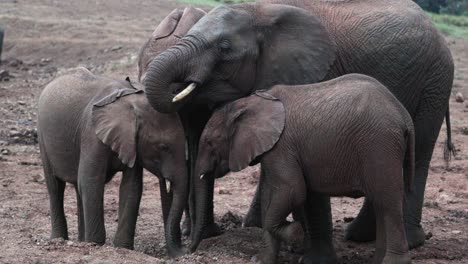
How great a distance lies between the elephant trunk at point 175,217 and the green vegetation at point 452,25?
17.4 m

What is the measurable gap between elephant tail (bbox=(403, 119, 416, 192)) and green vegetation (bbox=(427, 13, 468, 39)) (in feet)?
56.0

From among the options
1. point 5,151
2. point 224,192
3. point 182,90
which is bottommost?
point 5,151

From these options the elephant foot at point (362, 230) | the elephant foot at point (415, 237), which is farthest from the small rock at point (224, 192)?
the elephant foot at point (415, 237)

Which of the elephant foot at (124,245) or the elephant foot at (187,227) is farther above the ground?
the elephant foot at (124,245)

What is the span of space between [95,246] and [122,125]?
77cm

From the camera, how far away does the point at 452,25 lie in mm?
25547

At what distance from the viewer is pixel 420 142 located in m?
7.60

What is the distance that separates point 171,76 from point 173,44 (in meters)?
1.02

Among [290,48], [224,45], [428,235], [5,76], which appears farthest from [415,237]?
[5,76]

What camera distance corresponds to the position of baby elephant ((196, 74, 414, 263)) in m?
6.09

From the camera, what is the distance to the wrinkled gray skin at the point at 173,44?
6.96 metres

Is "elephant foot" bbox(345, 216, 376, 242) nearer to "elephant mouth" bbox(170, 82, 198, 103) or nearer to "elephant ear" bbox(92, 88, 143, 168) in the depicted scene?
"elephant mouth" bbox(170, 82, 198, 103)

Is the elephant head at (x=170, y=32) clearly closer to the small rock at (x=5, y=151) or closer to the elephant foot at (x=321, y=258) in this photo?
the elephant foot at (x=321, y=258)

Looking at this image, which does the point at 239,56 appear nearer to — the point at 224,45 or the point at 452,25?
the point at 224,45
